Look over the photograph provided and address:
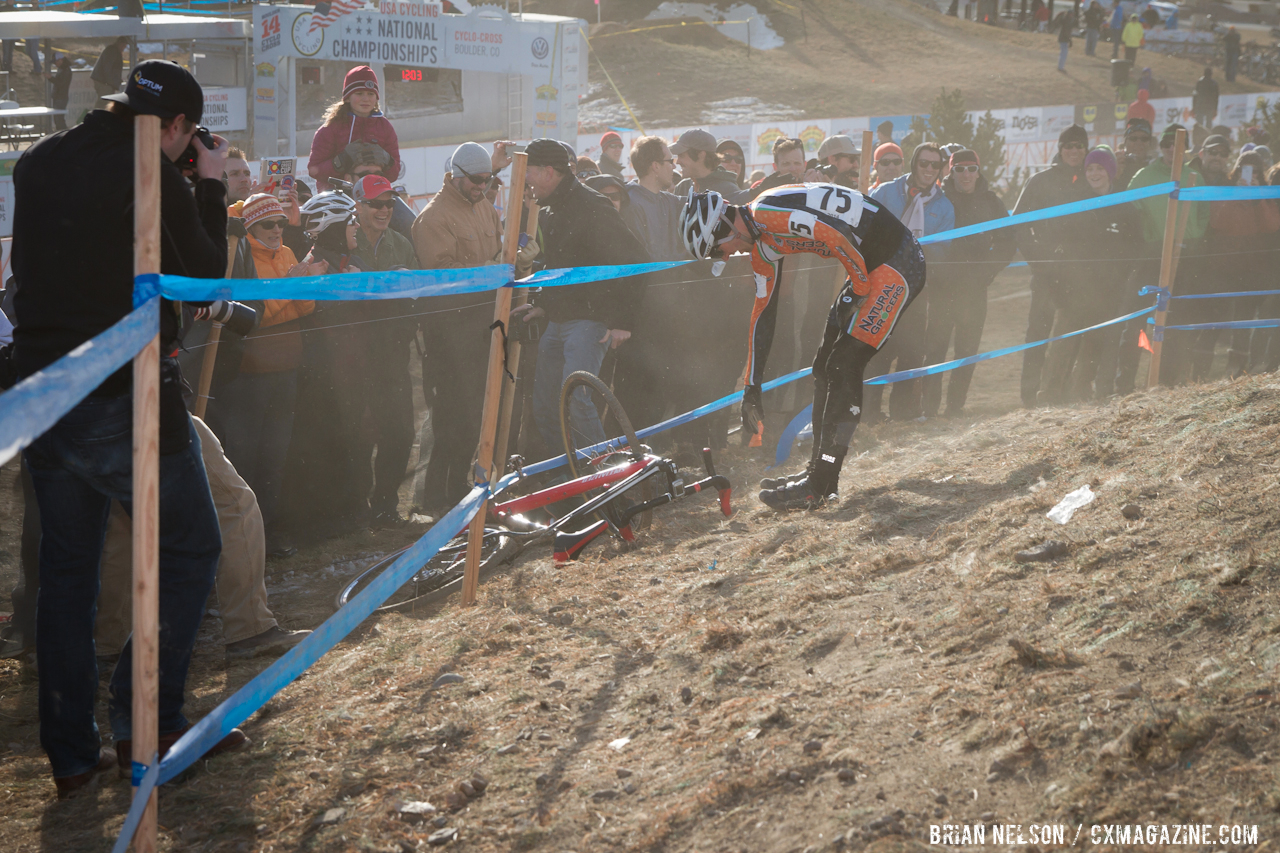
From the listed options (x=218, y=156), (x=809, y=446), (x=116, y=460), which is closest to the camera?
(x=116, y=460)

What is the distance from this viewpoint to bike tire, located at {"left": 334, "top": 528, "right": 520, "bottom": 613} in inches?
198

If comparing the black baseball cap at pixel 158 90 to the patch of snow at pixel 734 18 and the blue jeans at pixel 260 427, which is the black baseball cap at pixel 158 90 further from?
the patch of snow at pixel 734 18

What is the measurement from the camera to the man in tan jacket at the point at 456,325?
659 centimetres

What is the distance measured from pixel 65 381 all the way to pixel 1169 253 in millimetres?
7957

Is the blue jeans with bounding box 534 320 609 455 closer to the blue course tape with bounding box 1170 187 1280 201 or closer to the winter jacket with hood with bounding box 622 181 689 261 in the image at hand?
the winter jacket with hood with bounding box 622 181 689 261

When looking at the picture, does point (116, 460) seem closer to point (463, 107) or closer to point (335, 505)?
point (335, 505)

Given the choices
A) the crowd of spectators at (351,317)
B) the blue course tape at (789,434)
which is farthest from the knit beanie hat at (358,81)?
the blue course tape at (789,434)

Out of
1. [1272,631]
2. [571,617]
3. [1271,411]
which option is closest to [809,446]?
[1271,411]

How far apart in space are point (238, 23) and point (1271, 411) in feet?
61.2

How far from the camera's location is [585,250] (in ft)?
20.5

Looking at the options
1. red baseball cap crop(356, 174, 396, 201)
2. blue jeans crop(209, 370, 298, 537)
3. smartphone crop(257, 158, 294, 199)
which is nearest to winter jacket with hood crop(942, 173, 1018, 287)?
red baseball cap crop(356, 174, 396, 201)

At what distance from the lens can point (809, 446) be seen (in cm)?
809

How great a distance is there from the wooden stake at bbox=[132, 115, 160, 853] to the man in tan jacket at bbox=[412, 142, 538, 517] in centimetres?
375

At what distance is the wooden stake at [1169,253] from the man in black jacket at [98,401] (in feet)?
23.7
